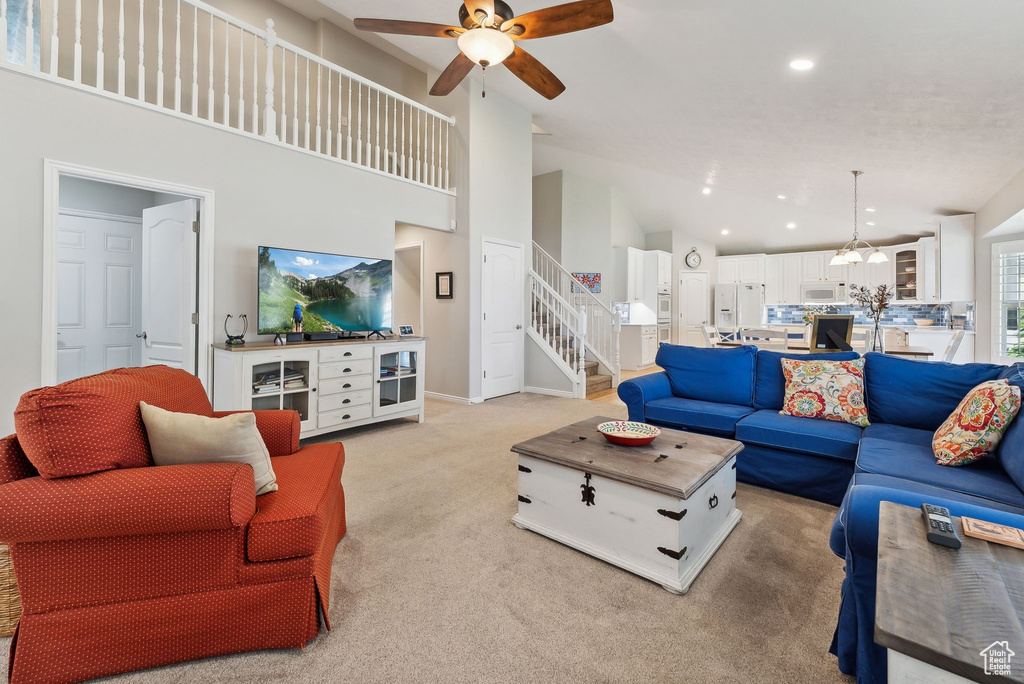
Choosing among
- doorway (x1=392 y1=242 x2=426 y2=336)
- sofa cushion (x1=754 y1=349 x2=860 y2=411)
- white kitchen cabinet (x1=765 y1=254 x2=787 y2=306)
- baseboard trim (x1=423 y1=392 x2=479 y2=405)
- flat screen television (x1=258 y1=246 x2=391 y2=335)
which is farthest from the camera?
white kitchen cabinet (x1=765 y1=254 x2=787 y2=306)

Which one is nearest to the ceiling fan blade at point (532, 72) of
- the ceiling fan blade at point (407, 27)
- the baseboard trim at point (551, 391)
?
the ceiling fan blade at point (407, 27)

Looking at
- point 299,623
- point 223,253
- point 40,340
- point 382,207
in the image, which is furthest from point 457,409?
point 299,623

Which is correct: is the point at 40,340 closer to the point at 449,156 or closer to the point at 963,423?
the point at 449,156

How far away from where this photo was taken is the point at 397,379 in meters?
4.50

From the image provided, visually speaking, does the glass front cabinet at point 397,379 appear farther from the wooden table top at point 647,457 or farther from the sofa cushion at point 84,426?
the sofa cushion at point 84,426

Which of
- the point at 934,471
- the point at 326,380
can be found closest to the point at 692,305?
the point at 326,380

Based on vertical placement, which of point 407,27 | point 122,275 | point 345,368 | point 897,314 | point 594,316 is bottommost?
point 345,368

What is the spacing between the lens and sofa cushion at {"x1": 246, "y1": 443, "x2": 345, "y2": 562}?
4.86 feet

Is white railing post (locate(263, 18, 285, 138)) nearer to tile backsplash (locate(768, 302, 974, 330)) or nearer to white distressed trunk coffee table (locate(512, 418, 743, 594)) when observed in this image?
white distressed trunk coffee table (locate(512, 418, 743, 594))

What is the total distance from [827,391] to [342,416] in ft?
11.8

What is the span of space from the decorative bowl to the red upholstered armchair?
1387 millimetres

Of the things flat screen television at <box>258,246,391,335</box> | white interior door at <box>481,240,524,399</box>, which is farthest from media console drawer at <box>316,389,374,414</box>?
white interior door at <box>481,240,524,399</box>

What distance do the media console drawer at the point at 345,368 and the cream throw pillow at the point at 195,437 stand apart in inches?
91.1

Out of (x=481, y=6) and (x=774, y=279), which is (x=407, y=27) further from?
(x=774, y=279)
